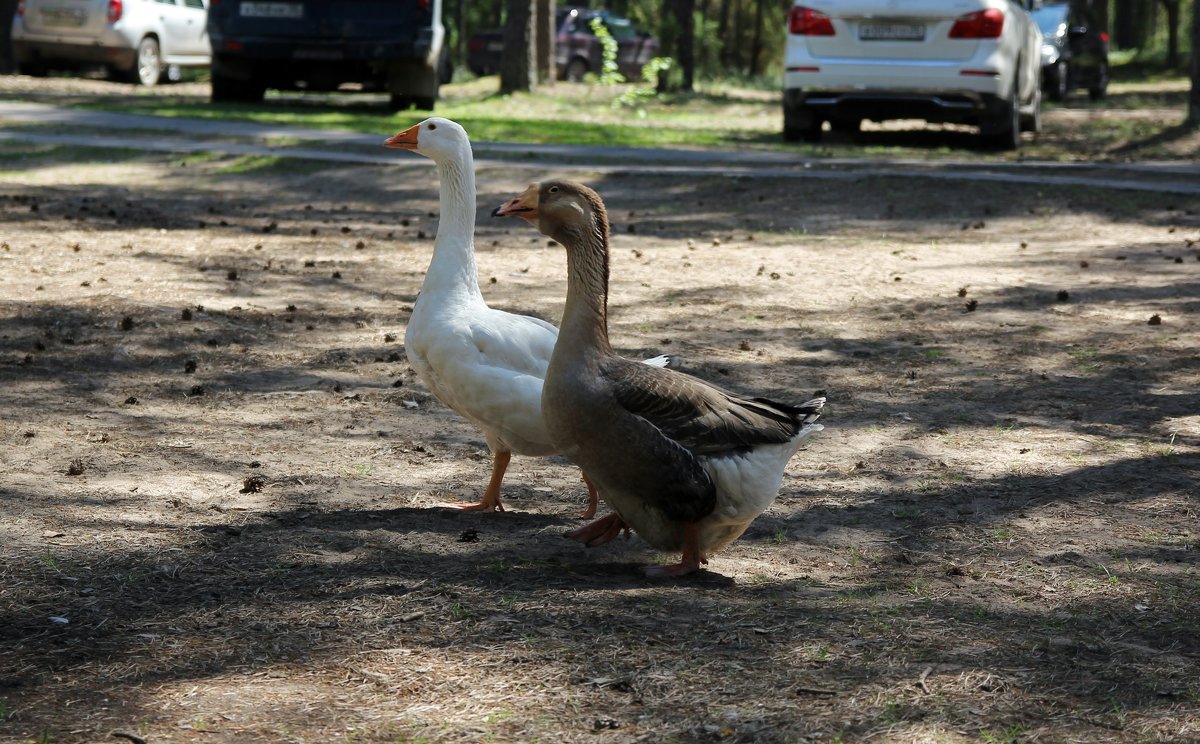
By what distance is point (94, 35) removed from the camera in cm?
2477

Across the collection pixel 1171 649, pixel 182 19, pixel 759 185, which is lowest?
pixel 1171 649

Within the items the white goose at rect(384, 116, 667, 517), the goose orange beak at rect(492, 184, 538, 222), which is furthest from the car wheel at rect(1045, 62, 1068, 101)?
the goose orange beak at rect(492, 184, 538, 222)

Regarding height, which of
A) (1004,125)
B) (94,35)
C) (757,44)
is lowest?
(1004,125)

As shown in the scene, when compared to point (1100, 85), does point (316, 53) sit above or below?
above

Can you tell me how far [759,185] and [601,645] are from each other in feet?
33.7

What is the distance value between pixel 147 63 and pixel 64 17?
5.82 ft

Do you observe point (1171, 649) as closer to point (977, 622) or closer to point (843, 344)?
point (977, 622)

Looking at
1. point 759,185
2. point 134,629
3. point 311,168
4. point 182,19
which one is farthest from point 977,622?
point 182,19

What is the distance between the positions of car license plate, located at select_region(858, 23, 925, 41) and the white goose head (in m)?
10.4

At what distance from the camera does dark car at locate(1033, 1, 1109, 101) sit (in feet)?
91.8

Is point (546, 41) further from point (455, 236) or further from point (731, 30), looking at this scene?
point (455, 236)

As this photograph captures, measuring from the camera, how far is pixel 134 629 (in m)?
3.93

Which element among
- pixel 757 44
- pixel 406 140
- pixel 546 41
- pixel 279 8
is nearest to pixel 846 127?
pixel 279 8

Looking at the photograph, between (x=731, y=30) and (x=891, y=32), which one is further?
(x=731, y=30)
